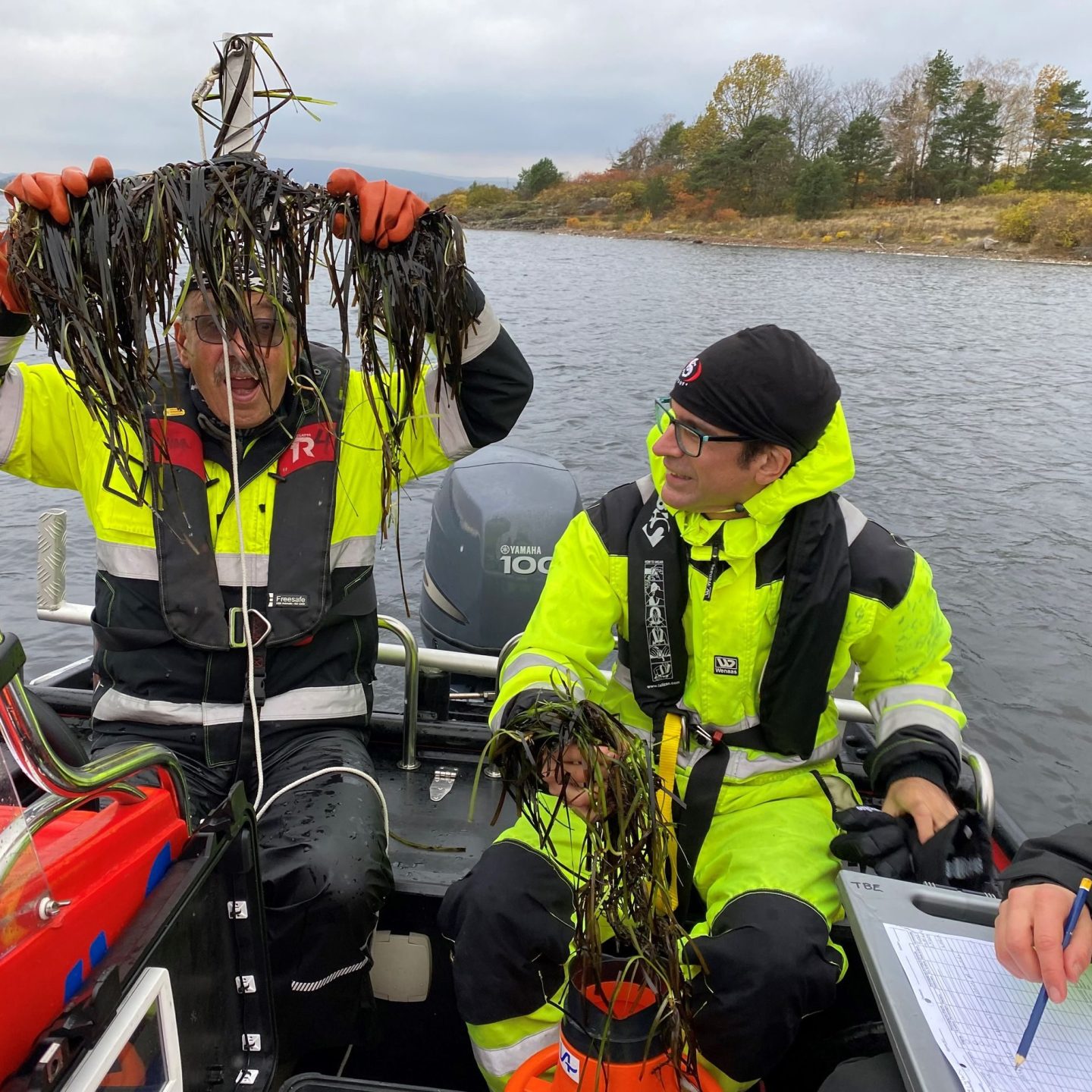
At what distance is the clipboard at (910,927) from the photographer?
1210mm

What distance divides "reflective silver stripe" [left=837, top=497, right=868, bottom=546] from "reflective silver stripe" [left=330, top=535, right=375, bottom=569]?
1241mm

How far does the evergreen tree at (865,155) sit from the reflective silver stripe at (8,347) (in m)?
61.6

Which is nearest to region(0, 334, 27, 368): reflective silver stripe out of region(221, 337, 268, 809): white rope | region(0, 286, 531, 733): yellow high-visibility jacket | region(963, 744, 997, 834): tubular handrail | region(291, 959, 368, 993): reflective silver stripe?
region(0, 286, 531, 733): yellow high-visibility jacket

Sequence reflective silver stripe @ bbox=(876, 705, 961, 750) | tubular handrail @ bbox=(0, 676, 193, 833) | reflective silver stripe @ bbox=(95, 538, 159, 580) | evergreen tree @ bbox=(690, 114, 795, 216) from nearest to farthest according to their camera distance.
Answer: tubular handrail @ bbox=(0, 676, 193, 833), reflective silver stripe @ bbox=(876, 705, 961, 750), reflective silver stripe @ bbox=(95, 538, 159, 580), evergreen tree @ bbox=(690, 114, 795, 216)

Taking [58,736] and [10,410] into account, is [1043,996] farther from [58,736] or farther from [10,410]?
[10,410]

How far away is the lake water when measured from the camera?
20.3ft

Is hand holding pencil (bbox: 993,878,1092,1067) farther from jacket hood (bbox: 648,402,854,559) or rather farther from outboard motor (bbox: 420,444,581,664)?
outboard motor (bbox: 420,444,581,664)

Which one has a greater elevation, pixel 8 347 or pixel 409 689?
pixel 8 347

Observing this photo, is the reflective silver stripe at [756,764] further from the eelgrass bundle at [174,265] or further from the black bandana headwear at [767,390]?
the eelgrass bundle at [174,265]

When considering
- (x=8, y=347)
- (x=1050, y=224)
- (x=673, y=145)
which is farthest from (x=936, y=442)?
(x=673, y=145)

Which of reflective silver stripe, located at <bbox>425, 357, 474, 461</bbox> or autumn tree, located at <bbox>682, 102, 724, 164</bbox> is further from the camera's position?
autumn tree, located at <bbox>682, 102, 724, 164</bbox>

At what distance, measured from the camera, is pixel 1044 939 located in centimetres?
134

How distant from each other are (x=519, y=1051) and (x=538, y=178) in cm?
6903

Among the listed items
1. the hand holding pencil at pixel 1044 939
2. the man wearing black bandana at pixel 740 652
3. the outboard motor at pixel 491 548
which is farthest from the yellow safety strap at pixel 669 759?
the outboard motor at pixel 491 548
